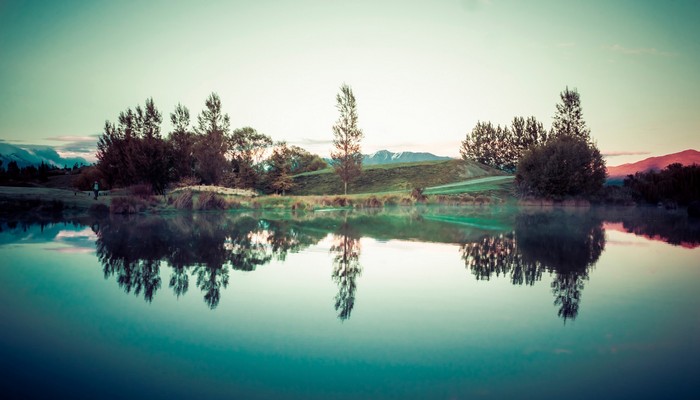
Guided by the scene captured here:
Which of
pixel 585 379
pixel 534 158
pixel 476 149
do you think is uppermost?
pixel 476 149

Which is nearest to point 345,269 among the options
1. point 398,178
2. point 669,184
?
point 669,184

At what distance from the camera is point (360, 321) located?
5.44 metres

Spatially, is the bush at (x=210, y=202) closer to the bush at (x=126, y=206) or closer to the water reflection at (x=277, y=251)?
the bush at (x=126, y=206)

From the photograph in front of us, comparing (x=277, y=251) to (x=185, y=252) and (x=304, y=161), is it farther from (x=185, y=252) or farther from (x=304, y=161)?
(x=304, y=161)

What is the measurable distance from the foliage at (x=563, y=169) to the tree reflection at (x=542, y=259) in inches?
1074

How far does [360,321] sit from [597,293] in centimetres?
403

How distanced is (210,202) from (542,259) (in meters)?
25.4

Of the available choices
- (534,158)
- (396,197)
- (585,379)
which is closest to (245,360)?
(585,379)

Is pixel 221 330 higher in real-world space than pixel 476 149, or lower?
lower

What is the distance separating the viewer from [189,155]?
47656mm

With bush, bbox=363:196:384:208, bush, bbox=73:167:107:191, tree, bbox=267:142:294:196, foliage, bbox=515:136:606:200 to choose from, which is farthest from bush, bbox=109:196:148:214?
foliage, bbox=515:136:606:200

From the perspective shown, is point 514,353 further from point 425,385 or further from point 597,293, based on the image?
point 597,293

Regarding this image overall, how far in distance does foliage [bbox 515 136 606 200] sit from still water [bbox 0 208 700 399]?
106 feet

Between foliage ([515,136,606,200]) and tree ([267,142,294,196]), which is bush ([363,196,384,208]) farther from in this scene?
tree ([267,142,294,196])
